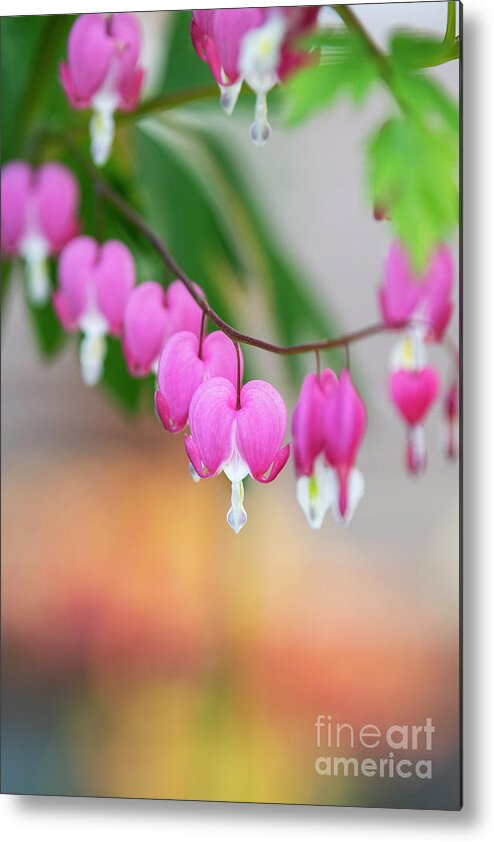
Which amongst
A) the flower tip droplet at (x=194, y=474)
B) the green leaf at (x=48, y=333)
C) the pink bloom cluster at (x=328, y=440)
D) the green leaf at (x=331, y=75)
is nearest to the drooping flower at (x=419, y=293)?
the pink bloom cluster at (x=328, y=440)

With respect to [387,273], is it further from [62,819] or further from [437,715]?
[62,819]

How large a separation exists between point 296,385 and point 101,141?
16.6 inches

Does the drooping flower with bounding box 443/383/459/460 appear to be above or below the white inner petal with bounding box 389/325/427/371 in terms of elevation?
below

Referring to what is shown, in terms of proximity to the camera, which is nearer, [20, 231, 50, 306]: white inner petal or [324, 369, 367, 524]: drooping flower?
[324, 369, 367, 524]: drooping flower

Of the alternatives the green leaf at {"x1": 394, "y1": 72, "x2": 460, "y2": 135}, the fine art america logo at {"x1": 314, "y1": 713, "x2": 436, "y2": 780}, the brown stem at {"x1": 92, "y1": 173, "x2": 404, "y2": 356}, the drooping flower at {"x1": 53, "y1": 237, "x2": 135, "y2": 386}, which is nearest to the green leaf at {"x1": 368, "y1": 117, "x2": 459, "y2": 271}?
the green leaf at {"x1": 394, "y1": 72, "x2": 460, "y2": 135}

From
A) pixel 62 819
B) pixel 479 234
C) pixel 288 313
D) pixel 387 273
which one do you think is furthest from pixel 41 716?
pixel 479 234

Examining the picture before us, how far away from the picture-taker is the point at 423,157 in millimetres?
1487

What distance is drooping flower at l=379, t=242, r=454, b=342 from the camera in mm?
1488

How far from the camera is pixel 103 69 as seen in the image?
1564 mm

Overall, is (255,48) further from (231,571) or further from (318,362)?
(231,571)

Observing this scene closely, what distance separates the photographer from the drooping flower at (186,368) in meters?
1.51

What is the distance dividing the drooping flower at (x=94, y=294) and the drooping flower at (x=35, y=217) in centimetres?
3

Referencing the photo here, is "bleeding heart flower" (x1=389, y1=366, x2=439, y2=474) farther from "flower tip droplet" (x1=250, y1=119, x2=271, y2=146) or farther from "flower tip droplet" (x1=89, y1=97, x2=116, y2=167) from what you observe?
"flower tip droplet" (x1=89, y1=97, x2=116, y2=167)

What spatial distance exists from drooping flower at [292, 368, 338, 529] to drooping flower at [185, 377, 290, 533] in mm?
19
